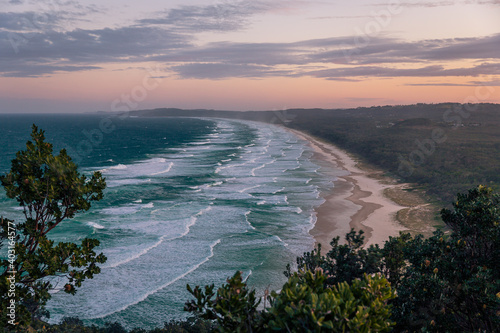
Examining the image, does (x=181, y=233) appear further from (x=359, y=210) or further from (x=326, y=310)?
(x=326, y=310)

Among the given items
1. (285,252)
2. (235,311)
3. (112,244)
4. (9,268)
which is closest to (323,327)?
(235,311)

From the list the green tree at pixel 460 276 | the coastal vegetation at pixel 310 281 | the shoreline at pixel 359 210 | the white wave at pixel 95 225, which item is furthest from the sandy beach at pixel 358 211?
the coastal vegetation at pixel 310 281

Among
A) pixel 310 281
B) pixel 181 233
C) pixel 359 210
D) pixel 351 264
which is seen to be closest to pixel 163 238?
pixel 181 233

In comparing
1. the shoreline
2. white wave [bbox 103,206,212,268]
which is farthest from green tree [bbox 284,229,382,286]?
white wave [bbox 103,206,212,268]

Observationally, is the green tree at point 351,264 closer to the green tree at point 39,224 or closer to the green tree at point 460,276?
the green tree at point 460,276

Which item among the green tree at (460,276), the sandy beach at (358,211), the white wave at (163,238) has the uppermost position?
the green tree at (460,276)

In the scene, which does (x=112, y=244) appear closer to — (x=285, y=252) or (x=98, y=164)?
(x=285, y=252)

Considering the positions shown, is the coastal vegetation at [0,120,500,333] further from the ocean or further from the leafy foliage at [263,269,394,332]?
the ocean

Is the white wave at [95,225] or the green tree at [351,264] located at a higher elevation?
the green tree at [351,264]
